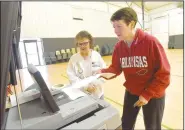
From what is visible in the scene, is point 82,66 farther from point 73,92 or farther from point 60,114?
point 60,114

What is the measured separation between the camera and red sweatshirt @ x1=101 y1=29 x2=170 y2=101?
861 millimetres

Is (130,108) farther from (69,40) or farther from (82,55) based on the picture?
(69,40)

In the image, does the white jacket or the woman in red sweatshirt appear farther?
the white jacket

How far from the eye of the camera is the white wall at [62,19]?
703 centimetres

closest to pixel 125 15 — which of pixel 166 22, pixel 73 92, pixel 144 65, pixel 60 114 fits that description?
pixel 144 65

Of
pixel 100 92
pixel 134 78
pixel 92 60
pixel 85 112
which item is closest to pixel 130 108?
pixel 134 78

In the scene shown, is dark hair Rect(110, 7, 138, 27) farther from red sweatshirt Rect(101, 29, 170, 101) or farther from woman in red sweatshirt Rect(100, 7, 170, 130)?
red sweatshirt Rect(101, 29, 170, 101)

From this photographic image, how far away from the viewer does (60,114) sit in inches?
19.9

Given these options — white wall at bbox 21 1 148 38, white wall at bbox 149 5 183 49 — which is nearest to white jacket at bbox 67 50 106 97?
white wall at bbox 21 1 148 38

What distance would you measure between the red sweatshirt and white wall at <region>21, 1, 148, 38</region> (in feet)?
18.2

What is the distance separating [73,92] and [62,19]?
7.82 m

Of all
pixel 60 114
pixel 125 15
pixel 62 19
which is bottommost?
pixel 60 114

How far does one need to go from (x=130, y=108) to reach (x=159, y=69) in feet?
1.33

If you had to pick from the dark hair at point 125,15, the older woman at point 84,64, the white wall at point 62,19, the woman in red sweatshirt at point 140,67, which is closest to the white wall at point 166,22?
the white wall at point 62,19
